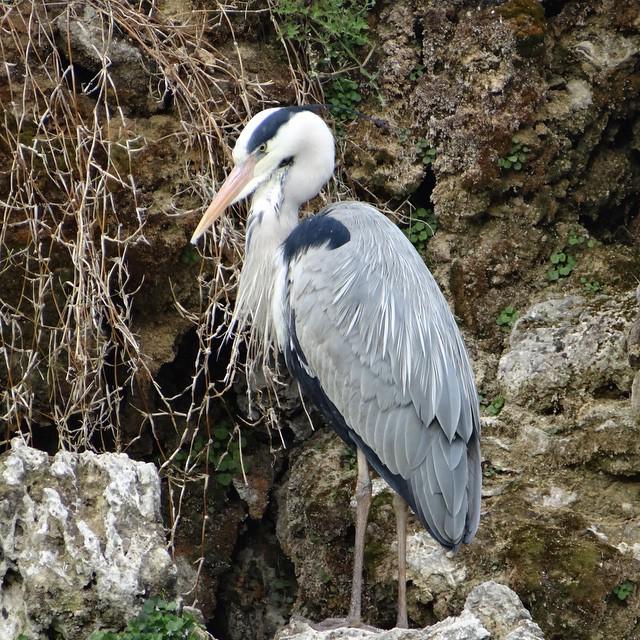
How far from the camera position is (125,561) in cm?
281

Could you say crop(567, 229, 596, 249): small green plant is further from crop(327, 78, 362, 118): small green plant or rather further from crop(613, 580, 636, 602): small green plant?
crop(613, 580, 636, 602): small green plant

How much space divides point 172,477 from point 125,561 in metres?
1.48

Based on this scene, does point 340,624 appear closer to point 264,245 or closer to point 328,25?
point 264,245

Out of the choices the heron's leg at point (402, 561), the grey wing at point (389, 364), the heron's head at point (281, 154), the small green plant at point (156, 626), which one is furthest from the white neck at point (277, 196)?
the small green plant at point (156, 626)

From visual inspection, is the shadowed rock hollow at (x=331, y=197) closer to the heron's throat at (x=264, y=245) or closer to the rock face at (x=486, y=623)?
the heron's throat at (x=264, y=245)

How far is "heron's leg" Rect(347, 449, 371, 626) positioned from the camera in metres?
3.56

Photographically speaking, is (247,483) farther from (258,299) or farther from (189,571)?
(258,299)

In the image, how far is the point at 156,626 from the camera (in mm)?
2742

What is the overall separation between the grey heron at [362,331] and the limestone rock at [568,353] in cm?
67

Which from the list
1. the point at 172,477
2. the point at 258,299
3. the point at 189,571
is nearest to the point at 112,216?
the point at 258,299

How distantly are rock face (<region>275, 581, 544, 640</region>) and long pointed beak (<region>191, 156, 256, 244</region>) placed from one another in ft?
5.15

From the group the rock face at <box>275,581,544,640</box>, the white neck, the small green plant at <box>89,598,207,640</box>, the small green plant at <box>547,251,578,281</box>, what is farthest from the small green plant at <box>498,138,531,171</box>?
the small green plant at <box>89,598,207,640</box>

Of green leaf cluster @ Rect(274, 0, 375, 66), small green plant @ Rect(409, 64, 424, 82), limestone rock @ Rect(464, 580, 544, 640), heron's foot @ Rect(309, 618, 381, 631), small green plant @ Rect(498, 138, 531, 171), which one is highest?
green leaf cluster @ Rect(274, 0, 375, 66)

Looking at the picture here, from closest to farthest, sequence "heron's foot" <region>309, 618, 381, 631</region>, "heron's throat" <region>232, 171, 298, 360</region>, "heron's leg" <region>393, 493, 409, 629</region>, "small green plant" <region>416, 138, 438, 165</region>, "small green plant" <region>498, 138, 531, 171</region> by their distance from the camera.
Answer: "heron's foot" <region>309, 618, 381, 631</region> → "heron's leg" <region>393, 493, 409, 629</region> → "heron's throat" <region>232, 171, 298, 360</region> → "small green plant" <region>498, 138, 531, 171</region> → "small green plant" <region>416, 138, 438, 165</region>
